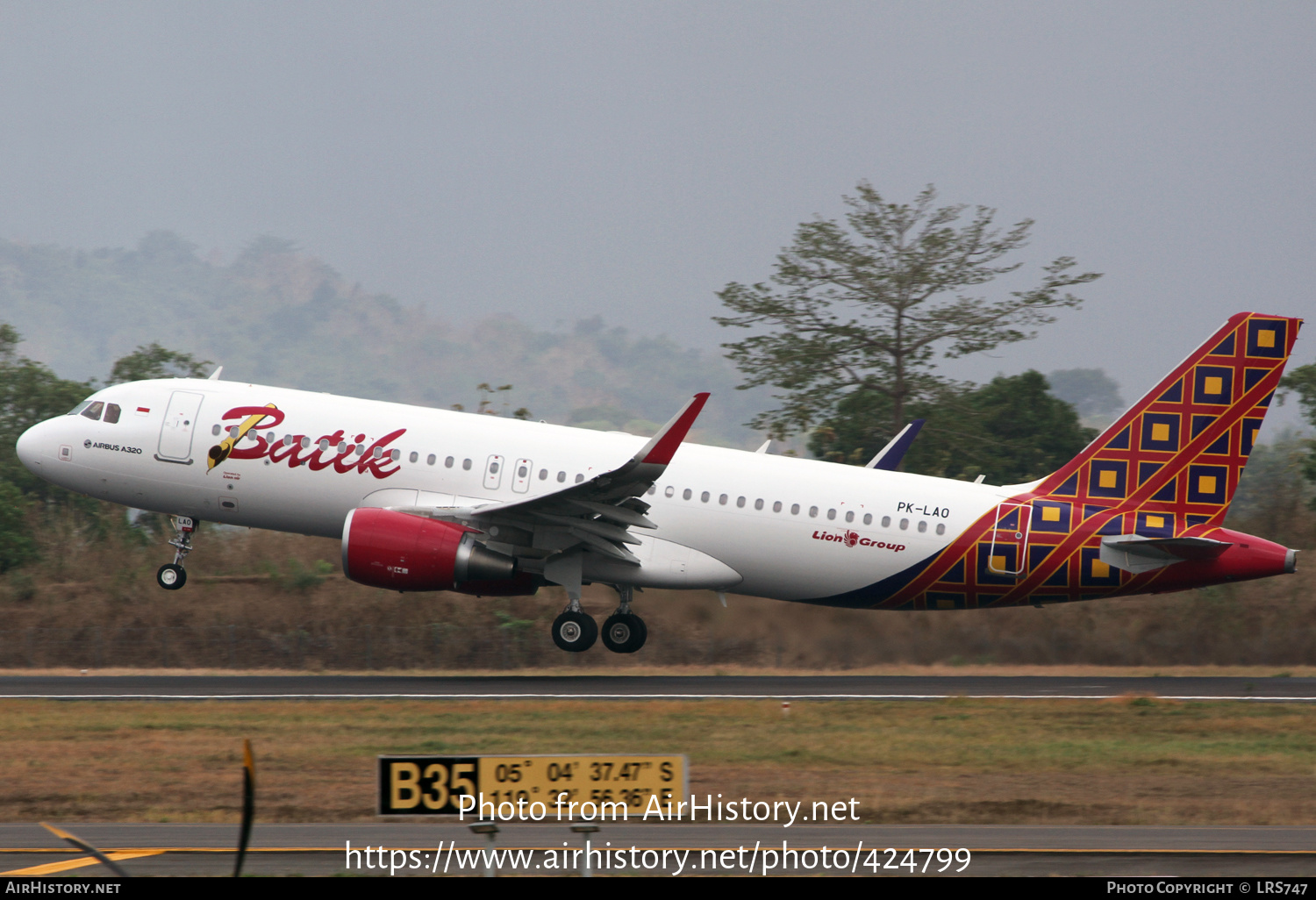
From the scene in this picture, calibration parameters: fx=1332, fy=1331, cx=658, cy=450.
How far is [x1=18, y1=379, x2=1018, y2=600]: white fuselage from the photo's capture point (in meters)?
27.9

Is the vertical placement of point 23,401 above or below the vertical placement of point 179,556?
above

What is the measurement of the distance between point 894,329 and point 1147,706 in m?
27.0

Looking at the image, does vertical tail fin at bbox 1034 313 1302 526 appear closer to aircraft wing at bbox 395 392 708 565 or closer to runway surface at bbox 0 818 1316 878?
aircraft wing at bbox 395 392 708 565

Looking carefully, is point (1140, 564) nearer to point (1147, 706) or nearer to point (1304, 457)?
point (1147, 706)

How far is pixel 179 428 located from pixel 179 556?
2.85 m

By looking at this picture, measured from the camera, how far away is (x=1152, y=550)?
2747 centimetres

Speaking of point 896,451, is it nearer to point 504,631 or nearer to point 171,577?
point 504,631

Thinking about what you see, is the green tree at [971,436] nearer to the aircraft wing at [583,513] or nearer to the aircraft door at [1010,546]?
the aircraft door at [1010,546]

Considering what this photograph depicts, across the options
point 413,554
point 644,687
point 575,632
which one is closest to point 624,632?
point 575,632

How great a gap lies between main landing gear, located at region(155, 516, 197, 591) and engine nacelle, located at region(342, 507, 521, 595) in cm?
443

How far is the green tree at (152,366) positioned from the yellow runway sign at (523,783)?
46.4 meters

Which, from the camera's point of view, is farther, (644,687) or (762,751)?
(644,687)
